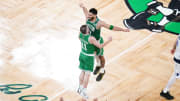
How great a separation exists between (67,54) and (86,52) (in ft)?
7.59

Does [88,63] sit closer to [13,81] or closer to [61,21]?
[13,81]

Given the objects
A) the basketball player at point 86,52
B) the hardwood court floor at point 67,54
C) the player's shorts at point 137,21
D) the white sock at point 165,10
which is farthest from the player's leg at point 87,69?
the white sock at point 165,10

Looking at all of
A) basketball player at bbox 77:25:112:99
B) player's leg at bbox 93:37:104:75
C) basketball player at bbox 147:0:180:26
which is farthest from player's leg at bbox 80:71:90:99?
basketball player at bbox 147:0:180:26

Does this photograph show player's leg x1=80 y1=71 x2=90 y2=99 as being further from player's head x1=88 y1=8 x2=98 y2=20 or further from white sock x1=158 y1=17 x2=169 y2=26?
white sock x1=158 y1=17 x2=169 y2=26

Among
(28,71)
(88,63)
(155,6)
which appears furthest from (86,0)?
(88,63)

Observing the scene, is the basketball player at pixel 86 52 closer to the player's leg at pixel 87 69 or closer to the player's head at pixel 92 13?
the player's leg at pixel 87 69

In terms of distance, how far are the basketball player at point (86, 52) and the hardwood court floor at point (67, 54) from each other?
716 millimetres

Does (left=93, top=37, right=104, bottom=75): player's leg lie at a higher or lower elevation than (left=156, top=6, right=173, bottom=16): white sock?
lower

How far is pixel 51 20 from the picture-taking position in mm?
10484

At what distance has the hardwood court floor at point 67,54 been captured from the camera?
8.13m

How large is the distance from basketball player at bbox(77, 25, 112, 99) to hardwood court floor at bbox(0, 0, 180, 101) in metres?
0.72

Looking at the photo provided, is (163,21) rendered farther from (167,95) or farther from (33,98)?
(33,98)

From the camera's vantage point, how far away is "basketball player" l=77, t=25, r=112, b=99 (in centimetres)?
664

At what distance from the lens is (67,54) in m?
9.29
